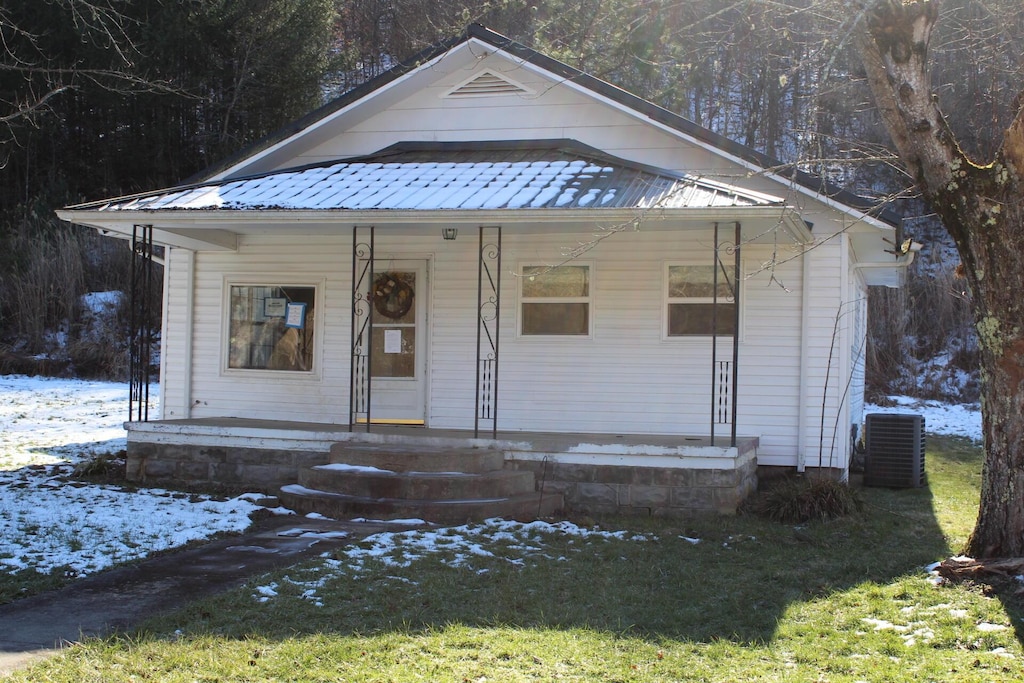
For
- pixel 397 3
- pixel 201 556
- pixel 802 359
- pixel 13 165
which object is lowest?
pixel 201 556

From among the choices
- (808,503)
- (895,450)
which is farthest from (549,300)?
(895,450)

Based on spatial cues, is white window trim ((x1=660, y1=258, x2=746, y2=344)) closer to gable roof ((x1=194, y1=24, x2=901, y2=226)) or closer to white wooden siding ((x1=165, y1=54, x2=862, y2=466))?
white wooden siding ((x1=165, y1=54, x2=862, y2=466))

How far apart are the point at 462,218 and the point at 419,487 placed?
256 cm

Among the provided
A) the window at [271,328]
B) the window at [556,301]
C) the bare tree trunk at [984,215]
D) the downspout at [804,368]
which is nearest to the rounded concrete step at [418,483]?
the window at [556,301]

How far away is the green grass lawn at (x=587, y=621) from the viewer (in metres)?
4.70

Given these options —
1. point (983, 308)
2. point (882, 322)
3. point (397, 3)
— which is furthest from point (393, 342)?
point (397, 3)

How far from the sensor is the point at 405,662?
475 centimetres

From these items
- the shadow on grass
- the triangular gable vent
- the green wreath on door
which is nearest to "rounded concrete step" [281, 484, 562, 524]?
the shadow on grass

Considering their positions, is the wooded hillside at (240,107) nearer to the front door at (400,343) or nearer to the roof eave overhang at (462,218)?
the front door at (400,343)

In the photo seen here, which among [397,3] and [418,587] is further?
[397,3]

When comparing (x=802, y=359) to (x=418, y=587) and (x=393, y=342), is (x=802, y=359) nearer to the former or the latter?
(x=393, y=342)

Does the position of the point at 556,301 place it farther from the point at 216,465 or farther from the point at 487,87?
the point at 216,465

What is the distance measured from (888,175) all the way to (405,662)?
2599 centimetres

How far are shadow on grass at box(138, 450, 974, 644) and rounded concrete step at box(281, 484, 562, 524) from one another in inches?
28.1
